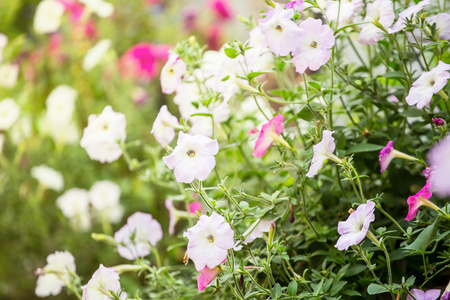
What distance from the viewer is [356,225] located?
48cm

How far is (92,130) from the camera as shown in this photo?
2.21 feet

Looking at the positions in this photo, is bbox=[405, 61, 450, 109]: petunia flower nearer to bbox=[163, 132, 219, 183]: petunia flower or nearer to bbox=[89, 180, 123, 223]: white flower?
bbox=[163, 132, 219, 183]: petunia flower

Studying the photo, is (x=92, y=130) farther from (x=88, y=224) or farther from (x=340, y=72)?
(x=88, y=224)

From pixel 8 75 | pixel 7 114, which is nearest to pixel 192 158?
pixel 7 114

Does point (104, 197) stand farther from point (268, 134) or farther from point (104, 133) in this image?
point (268, 134)

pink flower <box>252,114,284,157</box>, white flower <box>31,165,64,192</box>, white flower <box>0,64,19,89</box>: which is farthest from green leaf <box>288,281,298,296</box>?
white flower <box>0,64,19,89</box>

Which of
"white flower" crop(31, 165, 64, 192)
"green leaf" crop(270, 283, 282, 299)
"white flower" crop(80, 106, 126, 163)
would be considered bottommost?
"white flower" crop(31, 165, 64, 192)

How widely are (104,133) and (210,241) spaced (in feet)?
0.90

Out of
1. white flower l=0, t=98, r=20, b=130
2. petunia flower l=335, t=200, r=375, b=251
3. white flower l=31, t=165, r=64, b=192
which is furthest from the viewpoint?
white flower l=31, t=165, r=64, b=192

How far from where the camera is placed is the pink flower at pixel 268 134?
56cm

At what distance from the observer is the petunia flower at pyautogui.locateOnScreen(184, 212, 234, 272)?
1.50 ft

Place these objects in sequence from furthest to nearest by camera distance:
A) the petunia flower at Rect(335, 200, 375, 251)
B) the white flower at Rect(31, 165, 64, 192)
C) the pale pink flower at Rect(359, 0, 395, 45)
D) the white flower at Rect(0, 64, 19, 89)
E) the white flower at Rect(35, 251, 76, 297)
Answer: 1. the white flower at Rect(0, 64, 19, 89)
2. the white flower at Rect(31, 165, 64, 192)
3. the white flower at Rect(35, 251, 76, 297)
4. the pale pink flower at Rect(359, 0, 395, 45)
5. the petunia flower at Rect(335, 200, 375, 251)

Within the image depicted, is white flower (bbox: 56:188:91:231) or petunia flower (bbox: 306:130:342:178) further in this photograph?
white flower (bbox: 56:188:91:231)

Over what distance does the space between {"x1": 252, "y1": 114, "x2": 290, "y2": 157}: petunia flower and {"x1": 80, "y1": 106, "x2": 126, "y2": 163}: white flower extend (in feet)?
0.66
